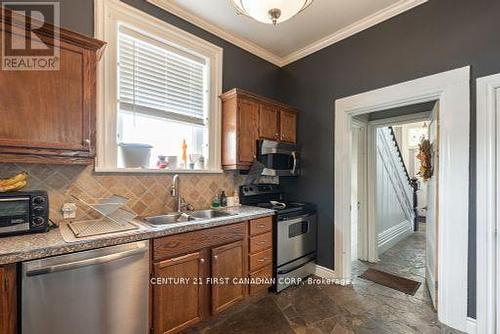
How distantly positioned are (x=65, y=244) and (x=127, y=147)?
1.02 m

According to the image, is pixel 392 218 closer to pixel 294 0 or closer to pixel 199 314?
pixel 199 314

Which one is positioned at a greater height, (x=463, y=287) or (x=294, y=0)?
(x=294, y=0)

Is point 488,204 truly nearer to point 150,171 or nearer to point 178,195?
point 178,195

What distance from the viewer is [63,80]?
1.65 m

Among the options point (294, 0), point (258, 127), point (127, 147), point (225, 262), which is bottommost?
point (225, 262)

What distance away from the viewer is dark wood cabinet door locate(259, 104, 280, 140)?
9.79ft

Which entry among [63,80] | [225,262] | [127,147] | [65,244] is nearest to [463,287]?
[225,262]

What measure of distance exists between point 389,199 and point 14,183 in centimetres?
498

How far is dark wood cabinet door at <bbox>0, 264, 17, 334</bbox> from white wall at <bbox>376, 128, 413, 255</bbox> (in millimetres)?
4063

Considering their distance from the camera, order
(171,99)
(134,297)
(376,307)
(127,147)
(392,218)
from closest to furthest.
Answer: (134,297), (127,147), (376,307), (171,99), (392,218)

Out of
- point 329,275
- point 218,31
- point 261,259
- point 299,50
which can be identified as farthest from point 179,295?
point 299,50

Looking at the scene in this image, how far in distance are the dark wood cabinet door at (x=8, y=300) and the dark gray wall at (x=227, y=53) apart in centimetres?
179

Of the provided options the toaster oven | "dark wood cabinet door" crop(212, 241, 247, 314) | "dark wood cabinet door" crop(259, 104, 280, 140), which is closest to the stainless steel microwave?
"dark wood cabinet door" crop(259, 104, 280, 140)

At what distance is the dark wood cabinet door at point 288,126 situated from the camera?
322cm
